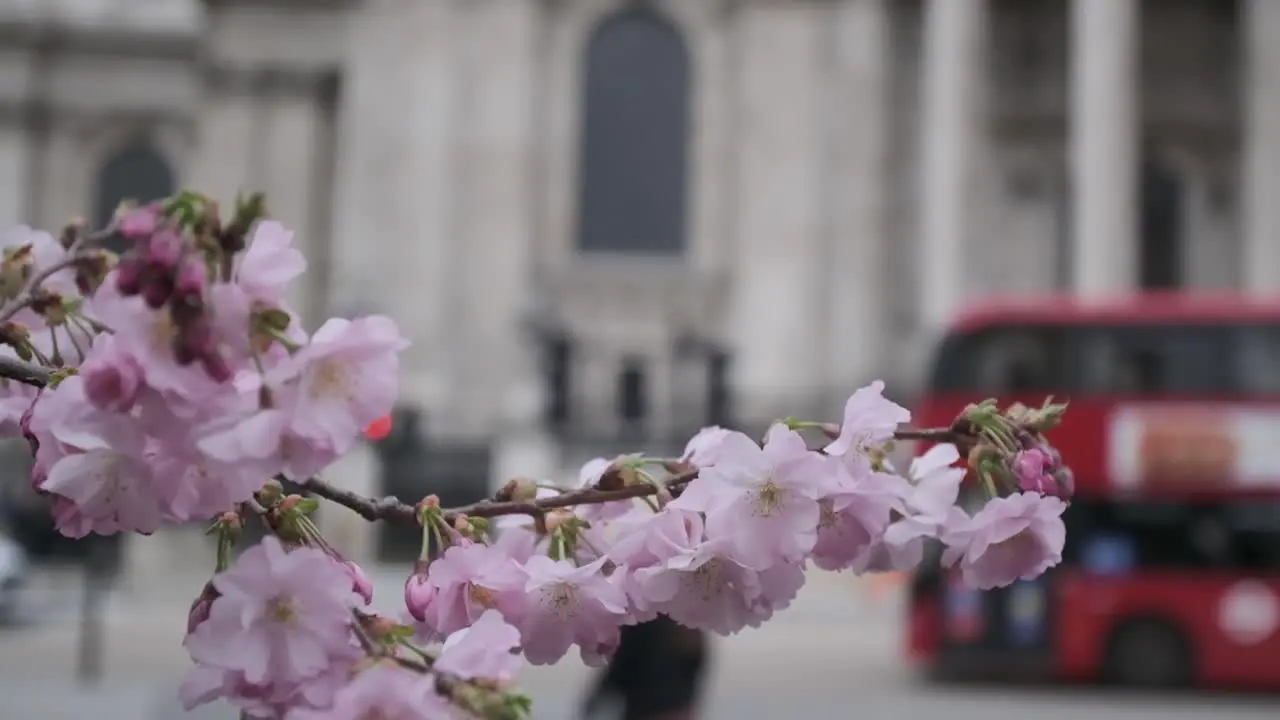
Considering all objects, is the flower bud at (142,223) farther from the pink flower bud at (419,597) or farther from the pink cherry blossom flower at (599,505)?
the pink cherry blossom flower at (599,505)

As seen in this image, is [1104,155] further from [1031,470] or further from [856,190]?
[1031,470]

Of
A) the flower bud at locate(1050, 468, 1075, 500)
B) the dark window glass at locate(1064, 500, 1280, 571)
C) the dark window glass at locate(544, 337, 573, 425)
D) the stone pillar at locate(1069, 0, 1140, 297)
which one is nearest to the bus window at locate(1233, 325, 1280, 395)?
the dark window glass at locate(1064, 500, 1280, 571)

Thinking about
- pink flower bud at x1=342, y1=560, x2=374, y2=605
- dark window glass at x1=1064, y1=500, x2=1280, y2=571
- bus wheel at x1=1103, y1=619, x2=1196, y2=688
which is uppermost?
pink flower bud at x1=342, y1=560, x2=374, y2=605

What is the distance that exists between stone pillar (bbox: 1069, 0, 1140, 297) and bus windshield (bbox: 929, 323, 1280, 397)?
39.1 ft

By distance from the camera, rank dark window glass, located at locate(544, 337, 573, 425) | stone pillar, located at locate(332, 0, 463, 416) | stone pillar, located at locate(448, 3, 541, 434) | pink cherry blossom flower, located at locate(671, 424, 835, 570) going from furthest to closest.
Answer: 1. stone pillar, located at locate(332, 0, 463, 416)
2. stone pillar, located at locate(448, 3, 541, 434)
3. dark window glass, located at locate(544, 337, 573, 425)
4. pink cherry blossom flower, located at locate(671, 424, 835, 570)

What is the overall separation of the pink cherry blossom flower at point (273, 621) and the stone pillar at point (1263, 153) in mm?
29484

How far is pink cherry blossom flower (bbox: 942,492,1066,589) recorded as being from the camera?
1.51 metres

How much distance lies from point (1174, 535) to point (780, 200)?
17115 millimetres

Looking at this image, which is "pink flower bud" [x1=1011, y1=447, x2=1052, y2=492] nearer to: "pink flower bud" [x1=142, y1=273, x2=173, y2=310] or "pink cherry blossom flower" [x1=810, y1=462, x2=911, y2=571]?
"pink cherry blossom flower" [x1=810, y1=462, x2=911, y2=571]

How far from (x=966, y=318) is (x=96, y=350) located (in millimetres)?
16134

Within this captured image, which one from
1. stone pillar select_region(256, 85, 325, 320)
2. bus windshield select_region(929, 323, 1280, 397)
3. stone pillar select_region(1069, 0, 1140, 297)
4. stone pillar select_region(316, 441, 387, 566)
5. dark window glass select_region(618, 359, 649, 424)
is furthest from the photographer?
stone pillar select_region(256, 85, 325, 320)

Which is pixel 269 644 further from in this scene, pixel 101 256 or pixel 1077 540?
pixel 1077 540

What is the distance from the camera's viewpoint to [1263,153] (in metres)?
29.3

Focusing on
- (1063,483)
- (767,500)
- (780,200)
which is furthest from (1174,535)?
(780,200)
